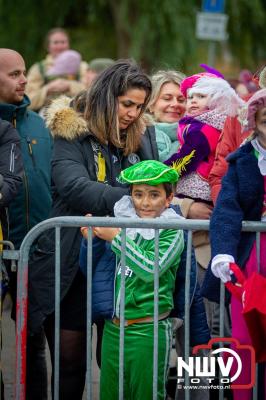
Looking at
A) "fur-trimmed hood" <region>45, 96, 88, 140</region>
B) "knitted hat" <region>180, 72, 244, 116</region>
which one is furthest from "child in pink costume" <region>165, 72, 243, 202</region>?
"fur-trimmed hood" <region>45, 96, 88, 140</region>

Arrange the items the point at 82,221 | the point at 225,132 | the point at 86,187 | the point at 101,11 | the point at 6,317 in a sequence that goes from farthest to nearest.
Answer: the point at 101,11, the point at 6,317, the point at 225,132, the point at 86,187, the point at 82,221

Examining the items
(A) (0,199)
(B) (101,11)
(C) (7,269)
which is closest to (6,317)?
(C) (7,269)

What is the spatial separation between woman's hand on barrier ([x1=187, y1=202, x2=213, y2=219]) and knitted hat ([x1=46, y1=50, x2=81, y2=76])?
228 inches

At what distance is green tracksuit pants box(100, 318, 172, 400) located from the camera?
542 centimetres

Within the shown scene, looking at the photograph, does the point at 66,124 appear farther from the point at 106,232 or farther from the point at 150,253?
the point at 150,253

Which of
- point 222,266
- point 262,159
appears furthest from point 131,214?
point 262,159

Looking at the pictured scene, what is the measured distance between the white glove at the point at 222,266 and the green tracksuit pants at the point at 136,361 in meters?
0.45

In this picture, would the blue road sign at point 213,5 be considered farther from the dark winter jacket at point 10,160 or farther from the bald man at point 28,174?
the dark winter jacket at point 10,160

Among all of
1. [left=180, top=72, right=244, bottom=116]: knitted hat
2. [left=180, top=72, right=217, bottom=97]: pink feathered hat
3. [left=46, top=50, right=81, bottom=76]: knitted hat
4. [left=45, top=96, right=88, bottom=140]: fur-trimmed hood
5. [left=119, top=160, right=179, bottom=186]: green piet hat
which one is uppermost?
[left=46, top=50, right=81, bottom=76]: knitted hat

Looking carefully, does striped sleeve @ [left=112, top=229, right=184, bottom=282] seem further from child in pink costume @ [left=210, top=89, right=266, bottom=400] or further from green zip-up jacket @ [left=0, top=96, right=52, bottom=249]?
green zip-up jacket @ [left=0, top=96, right=52, bottom=249]

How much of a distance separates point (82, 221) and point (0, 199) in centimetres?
55

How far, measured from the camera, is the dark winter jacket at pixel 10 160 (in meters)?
5.79

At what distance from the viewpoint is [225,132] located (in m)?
6.23

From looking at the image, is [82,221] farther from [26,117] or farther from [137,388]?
[26,117]
